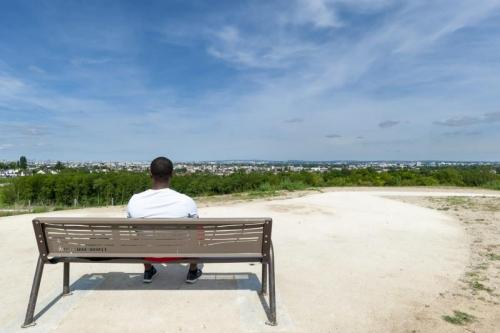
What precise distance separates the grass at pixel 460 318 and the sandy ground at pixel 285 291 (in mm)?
68

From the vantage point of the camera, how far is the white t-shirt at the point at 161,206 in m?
3.53

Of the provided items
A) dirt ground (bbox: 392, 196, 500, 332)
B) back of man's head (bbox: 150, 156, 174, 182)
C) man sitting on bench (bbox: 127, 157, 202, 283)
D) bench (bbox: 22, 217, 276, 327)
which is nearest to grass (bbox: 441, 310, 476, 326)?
dirt ground (bbox: 392, 196, 500, 332)

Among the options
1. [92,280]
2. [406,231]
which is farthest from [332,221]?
[92,280]

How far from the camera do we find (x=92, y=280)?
413 centimetres

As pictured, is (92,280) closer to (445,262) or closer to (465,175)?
(445,262)

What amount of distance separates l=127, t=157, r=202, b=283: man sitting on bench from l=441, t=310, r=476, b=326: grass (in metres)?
2.57

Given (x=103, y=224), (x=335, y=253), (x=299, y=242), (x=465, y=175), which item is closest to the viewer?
(x=103, y=224)

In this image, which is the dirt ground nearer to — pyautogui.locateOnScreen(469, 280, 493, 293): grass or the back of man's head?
pyautogui.locateOnScreen(469, 280, 493, 293): grass

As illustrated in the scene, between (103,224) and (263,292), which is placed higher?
(103,224)

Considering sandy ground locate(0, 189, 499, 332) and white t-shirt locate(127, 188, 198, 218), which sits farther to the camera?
white t-shirt locate(127, 188, 198, 218)

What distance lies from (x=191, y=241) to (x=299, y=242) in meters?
3.35

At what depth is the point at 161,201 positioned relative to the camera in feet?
11.7

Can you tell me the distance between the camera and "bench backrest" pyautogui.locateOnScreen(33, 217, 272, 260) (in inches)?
121

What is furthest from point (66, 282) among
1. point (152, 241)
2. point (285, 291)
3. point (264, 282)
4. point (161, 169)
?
point (285, 291)
